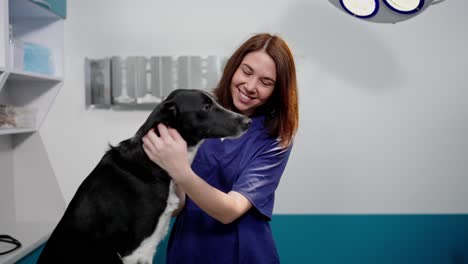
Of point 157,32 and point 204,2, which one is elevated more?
point 204,2

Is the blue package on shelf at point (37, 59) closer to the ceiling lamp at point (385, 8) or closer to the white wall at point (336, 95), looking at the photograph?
the white wall at point (336, 95)

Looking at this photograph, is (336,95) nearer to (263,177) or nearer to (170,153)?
(263,177)

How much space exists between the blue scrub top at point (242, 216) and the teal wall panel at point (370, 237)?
87cm

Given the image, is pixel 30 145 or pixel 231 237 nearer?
pixel 231 237

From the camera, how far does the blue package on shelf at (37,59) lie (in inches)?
67.7

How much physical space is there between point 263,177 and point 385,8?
0.81m

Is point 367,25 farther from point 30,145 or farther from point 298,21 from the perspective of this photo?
point 30,145

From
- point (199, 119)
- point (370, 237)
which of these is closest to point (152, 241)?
point (199, 119)

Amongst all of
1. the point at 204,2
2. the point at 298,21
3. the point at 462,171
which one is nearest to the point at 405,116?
the point at 462,171

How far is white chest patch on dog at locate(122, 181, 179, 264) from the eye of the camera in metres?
0.90

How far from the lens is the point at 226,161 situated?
1.17 metres

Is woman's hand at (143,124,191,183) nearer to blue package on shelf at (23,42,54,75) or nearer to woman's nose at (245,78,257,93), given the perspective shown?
woman's nose at (245,78,257,93)

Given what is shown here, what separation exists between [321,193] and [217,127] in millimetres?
1186

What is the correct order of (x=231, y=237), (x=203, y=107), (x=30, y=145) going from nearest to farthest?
(x=203, y=107) < (x=231, y=237) < (x=30, y=145)
